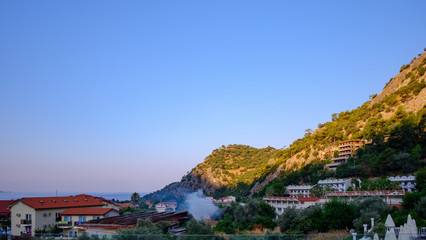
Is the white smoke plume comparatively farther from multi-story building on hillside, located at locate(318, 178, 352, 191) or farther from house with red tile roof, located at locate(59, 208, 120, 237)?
multi-story building on hillside, located at locate(318, 178, 352, 191)

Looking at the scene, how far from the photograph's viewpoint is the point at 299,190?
51.7 metres

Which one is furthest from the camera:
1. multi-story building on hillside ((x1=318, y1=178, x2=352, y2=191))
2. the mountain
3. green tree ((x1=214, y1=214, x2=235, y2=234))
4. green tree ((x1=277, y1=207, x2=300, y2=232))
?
the mountain

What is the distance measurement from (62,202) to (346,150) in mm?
46613

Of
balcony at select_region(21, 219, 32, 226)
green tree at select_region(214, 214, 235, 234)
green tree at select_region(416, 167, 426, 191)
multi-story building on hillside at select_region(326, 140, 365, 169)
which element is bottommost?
green tree at select_region(214, 214, 235, 234)

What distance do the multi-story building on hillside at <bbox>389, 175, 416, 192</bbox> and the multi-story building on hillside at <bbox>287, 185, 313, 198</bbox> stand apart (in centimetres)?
1264

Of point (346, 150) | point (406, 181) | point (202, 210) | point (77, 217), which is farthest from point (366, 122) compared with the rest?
point (77, 217)

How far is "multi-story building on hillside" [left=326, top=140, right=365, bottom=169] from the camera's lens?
58875 mm

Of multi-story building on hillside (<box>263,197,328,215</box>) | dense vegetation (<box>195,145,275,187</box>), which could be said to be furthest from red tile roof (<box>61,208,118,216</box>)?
dense vegetation (<box>195,145,275,187</box>)

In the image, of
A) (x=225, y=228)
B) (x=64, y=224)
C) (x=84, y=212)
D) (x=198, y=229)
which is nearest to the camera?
(x=198, y=229)

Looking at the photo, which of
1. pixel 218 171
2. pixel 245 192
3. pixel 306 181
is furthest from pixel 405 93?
pixel 218 171

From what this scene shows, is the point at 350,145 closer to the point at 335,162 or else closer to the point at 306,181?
the point at 335,162

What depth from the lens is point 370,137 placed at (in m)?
57.2

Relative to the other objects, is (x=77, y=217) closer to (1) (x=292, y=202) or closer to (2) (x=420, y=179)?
(1) (x=292, y=202)

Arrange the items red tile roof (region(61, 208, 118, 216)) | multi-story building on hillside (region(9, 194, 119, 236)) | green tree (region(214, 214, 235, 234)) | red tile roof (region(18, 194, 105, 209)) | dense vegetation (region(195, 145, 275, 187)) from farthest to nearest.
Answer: dense vegetation (region(195, 145, 275, 187)), red tile roof (region(18, 194, 105, 209)), multi-story building on hillside (region(9, 194, 119, 236)), red tile roof (region(61, 208, 118, 216)), green tree (region(214, 214, 235, 234))
